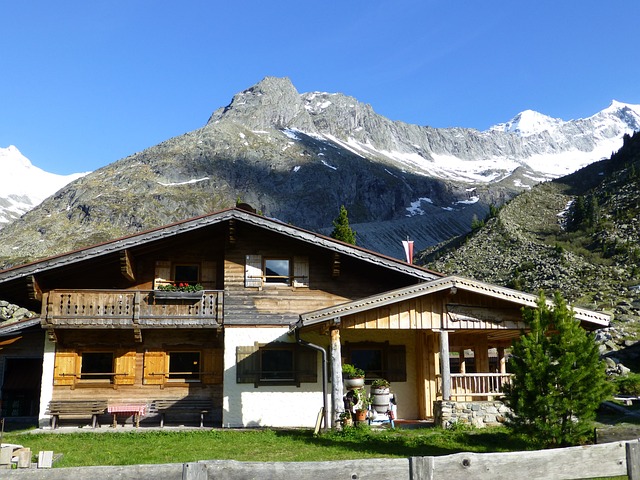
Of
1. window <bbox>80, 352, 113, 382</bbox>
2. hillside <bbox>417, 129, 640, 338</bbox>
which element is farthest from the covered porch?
hillside <bbox>417, 129, 640, 338</bbox>

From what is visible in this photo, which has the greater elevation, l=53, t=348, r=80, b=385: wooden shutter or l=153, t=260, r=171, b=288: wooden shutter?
l=153, t=260, r=171, b=288: wooden shutter

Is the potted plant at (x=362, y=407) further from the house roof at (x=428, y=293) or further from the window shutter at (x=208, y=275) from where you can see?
the window shutter at (x=208, y=275)

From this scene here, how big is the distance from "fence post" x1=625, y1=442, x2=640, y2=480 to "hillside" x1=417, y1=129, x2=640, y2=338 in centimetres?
3800

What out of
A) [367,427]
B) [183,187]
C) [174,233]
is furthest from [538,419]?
[183,187]

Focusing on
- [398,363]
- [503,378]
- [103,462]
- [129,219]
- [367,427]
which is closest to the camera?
[103,462]

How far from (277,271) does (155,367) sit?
5022mm

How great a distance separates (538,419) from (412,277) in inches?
390

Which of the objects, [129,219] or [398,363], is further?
[129,219]

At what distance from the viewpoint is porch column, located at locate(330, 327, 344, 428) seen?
16688 millimetres

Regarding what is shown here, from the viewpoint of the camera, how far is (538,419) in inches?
460

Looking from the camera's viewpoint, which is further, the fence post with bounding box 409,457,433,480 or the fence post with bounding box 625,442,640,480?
the fence post with bounding box 625,442,640,480

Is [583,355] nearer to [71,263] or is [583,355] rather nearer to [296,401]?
[296,401]

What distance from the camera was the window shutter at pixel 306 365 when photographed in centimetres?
2033

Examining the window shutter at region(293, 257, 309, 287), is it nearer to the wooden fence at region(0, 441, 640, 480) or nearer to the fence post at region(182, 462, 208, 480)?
the wooden fence at region(0, 441, 640, 480)
